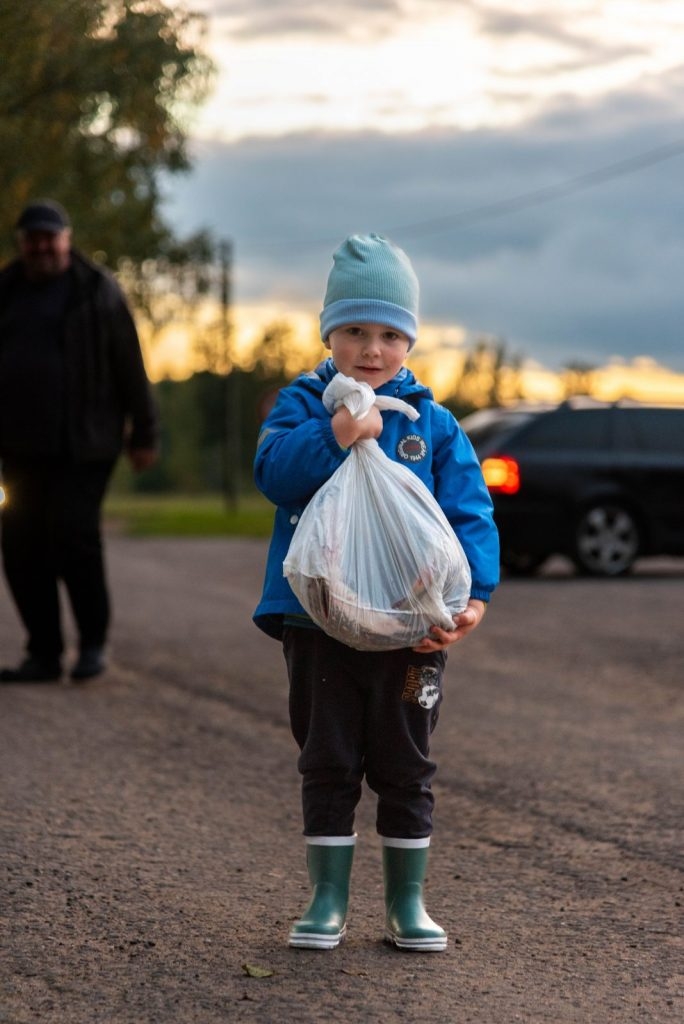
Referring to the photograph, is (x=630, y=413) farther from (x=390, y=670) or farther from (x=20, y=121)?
(x=390, y=670)

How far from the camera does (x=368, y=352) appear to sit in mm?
3703


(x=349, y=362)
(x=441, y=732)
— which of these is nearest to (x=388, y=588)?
(x=349, y=362)

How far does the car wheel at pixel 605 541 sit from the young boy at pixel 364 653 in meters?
11.5

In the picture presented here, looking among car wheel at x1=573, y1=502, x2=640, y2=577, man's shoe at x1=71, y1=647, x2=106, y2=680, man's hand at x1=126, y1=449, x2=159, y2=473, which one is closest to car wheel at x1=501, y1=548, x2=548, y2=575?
car wheel at x1=573, y1=502, x2=640, y2=577

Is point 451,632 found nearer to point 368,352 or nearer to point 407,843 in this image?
point 407,843

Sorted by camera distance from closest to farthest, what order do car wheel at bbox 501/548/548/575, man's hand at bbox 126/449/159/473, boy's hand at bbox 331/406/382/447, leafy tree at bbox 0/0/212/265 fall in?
boy's hand at bbox 331/406/382/447 < leafy tree at bbox 0/0/212/265 < man's hand at bbox 126/449/159/473 < car wheel at bbox 501/548/548/575

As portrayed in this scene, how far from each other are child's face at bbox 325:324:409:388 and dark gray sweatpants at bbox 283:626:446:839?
1.87 ft

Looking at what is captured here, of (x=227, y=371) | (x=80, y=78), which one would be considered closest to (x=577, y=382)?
(x=227, y=371)

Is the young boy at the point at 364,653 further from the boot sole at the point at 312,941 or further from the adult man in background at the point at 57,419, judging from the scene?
the adult man in background at the point at 57,419

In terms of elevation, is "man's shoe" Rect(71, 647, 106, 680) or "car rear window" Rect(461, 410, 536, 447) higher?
"car rear window" Rect(461, 410, 536, 447)

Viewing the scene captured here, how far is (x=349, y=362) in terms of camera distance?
3.72 meters

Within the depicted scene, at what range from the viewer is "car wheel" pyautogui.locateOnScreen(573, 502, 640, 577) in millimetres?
15125

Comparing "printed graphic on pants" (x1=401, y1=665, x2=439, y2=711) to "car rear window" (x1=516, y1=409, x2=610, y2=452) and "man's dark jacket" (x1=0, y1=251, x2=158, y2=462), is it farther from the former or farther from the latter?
"car rear window" (x1=516, y1=409, x2=610, y2=452)

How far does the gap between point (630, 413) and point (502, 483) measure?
5.58ft
